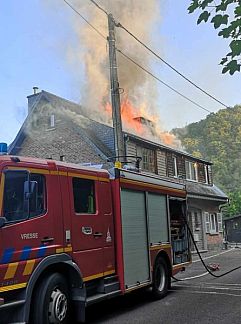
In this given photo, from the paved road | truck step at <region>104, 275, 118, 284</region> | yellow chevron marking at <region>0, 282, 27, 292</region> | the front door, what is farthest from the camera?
truck step at <region>104, 275, 118, 284</region>

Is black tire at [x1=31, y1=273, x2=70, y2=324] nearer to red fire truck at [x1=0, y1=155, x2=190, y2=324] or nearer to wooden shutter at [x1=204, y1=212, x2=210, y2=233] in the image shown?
red fire truck at [x1=0, y1=155, x2=190, y2=324]

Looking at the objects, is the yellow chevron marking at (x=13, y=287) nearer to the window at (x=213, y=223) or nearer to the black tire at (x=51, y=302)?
the black tire at (x=51, y=302)

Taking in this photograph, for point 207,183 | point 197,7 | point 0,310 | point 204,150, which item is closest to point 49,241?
point 0,310

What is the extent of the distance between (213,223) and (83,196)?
820 inches

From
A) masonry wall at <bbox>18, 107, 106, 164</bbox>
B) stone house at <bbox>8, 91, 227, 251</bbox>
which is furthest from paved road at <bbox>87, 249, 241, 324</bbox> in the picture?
masonry wall at <bbox>18, 107, 106, 164</bbox>

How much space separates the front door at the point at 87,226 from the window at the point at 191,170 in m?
18.6

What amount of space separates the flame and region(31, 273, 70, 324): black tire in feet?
43.1

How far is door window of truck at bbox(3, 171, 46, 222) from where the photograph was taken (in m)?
5.86

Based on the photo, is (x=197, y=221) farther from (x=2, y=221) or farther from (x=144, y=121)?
(x=2, y=221)

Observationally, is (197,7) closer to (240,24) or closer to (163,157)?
(240,24)

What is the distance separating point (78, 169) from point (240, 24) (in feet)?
11.1

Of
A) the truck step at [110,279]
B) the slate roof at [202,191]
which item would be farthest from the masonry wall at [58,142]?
the truck step at [110,279]

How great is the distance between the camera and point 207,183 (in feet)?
92.4

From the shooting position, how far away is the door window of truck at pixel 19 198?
5.86 m
